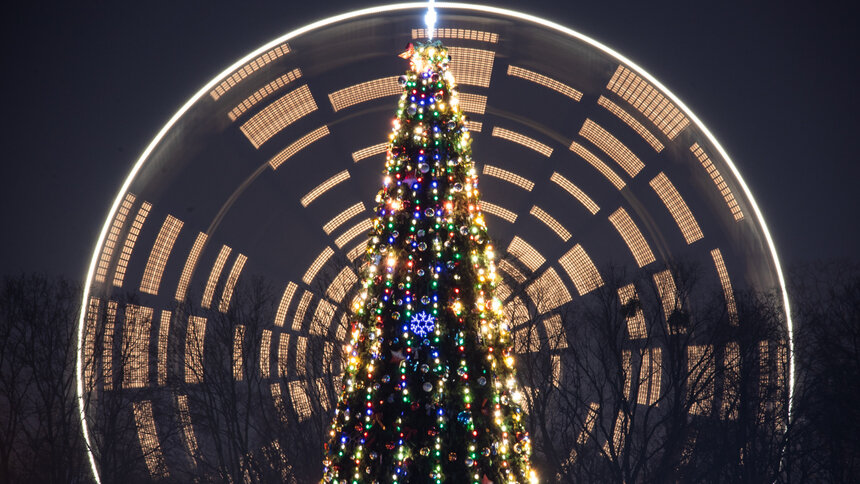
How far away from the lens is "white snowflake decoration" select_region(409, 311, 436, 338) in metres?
5.39

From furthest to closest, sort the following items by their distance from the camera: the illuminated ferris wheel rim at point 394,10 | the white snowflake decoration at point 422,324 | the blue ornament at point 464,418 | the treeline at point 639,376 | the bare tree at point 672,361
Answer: the bare tree at point 672,361, the treeline at point 639,376, the illuminated ferris wheel rim at point 394,10, the white snowflake decoration at point 422,324, the blue ornament at point 464,418

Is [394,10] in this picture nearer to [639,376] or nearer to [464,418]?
[464,418]

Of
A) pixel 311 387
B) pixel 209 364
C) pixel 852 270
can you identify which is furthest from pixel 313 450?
pixel 852 270

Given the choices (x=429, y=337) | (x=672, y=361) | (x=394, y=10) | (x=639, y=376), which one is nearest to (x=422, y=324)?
(x=429, y=337)

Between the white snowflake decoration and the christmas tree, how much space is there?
12mm

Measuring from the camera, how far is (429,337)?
5375mm

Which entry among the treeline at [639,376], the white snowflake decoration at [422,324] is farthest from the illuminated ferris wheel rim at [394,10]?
the white snowflake decoration at [422,324]

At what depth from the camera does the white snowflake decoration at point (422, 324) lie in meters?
5.39

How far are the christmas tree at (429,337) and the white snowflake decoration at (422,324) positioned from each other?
0.01m

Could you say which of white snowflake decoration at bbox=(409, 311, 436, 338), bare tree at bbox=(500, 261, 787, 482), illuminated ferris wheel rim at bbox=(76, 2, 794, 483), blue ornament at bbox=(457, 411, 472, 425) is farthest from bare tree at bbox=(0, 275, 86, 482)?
blue ornament at bbox=(457, 411, 472, 425)

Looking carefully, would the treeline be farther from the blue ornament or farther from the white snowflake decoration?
the white snowflake decoration

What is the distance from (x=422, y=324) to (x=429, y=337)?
0.12 m

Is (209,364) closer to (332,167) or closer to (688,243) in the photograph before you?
(332,167)

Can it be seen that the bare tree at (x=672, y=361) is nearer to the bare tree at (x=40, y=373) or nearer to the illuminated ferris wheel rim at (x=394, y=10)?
the illuminated ferris wheel rim at (x=394, y=10)
